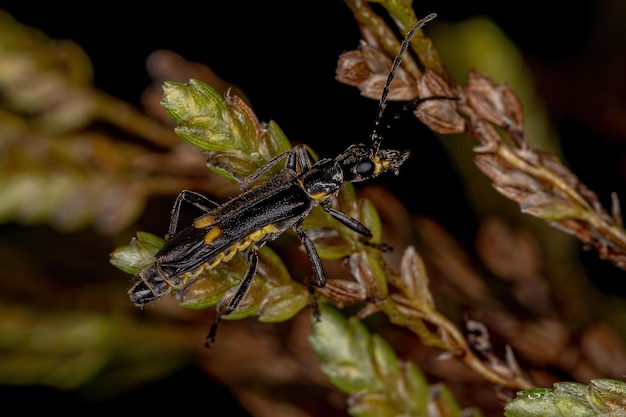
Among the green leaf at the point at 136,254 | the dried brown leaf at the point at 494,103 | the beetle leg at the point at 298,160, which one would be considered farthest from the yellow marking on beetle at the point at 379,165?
the green leaf at the point at 136,254

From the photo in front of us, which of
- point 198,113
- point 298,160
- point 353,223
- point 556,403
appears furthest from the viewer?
point 298,160

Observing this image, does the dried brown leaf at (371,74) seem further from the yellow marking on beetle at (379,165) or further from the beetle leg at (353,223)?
the yellow marking on beetle at (379,165)

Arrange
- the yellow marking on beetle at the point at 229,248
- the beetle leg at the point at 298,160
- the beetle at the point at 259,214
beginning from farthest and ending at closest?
the beetle leg at the point at 298,160
the beetle at the point at 259,214
the yellow marking on beetle at the point at 229,248

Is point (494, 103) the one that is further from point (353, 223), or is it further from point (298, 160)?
point (298, 160)

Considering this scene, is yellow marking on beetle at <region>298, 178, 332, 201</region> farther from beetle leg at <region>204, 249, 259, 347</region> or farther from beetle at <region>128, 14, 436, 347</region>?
beetle leg at <region>204, 249, 259, 347</region>

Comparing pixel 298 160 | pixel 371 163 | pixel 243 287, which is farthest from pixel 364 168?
pixel 243 287

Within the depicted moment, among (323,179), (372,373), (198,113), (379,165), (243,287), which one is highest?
(198,113)

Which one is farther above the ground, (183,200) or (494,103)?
(494,103)
